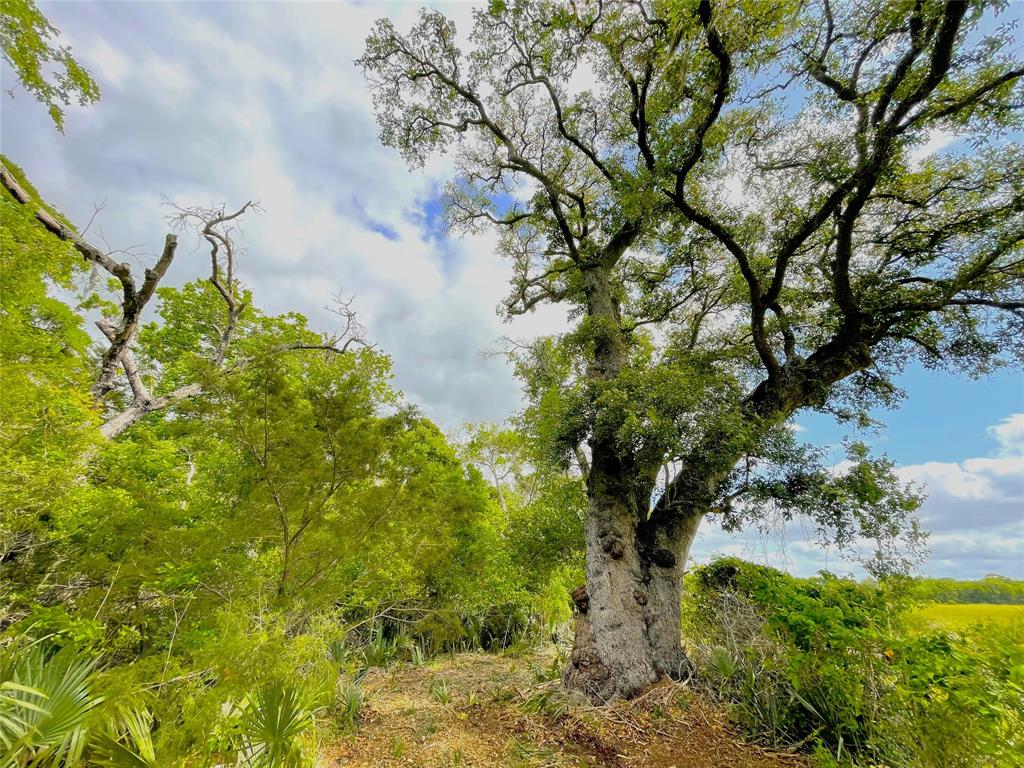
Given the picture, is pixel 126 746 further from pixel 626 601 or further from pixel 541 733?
pixel 626 601

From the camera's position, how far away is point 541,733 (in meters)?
4.12

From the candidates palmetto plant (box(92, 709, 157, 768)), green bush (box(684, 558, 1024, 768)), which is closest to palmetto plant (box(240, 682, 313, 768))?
palmetto plant (box(92, 709, 157, 768))

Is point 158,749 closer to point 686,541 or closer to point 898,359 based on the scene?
point 686,541

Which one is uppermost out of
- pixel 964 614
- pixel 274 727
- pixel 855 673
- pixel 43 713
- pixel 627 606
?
pixel 964 614

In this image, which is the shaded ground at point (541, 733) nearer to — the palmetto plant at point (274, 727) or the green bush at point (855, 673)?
the green bush at point (855, 673)

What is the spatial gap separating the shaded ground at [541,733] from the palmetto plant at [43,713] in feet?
8.46

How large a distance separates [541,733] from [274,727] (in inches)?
106

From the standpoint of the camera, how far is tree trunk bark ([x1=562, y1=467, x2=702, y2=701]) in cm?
462

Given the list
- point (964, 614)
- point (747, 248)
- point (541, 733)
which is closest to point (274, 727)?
point (541, 733)

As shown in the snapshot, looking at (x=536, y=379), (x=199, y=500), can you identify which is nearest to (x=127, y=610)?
(x=199, y=500)

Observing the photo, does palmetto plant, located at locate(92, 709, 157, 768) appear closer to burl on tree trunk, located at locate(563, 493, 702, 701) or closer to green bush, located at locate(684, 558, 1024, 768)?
Answer: burl on tree trunk, located at locate(563, 493, 702, 701)

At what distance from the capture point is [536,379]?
26.4 ft

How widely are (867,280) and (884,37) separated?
2.66 metres

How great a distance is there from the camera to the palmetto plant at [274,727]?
296cm
